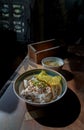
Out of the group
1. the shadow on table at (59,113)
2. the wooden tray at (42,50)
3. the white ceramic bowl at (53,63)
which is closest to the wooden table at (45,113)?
the shadow on table at (59,113)

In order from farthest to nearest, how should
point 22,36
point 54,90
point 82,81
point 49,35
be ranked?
point 22,36, point 49,35, point 82,81, point 54,90

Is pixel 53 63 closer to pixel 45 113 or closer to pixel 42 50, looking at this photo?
pixel 42 50

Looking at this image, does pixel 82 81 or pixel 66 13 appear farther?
pixel 66 13

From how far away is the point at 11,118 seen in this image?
840 millimetres

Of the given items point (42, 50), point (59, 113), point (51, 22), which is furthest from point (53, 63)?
point (51, 22)

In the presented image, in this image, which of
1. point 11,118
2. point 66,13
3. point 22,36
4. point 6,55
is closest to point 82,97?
point 11,118

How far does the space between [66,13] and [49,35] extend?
25 centimetres

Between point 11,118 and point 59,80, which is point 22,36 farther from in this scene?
point 11,118

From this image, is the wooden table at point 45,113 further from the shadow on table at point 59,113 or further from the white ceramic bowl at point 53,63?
the white ceramic bowl at point 53,63

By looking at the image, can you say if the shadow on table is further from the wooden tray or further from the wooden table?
the wooden tray

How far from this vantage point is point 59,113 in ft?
2.87

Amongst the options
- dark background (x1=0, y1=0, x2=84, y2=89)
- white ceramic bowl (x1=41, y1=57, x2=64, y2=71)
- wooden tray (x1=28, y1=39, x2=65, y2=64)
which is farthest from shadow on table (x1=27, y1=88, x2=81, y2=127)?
dark background (x1=0, y1=0, x2=84, y2=89)

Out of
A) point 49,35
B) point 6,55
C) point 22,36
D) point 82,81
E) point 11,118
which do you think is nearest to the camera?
point 11,118

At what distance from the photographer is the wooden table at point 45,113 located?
31.8 inches
